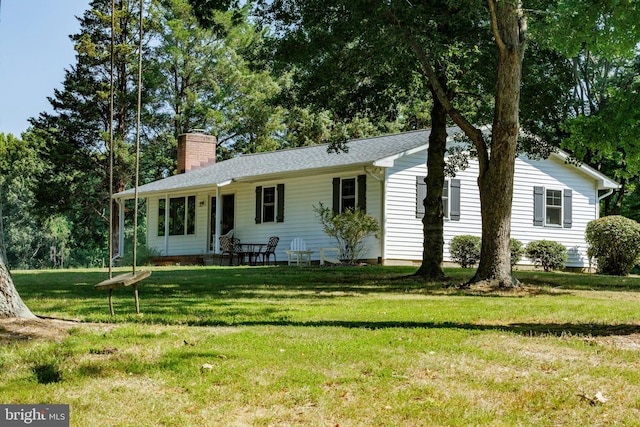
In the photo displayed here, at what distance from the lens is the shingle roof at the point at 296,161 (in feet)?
73.2

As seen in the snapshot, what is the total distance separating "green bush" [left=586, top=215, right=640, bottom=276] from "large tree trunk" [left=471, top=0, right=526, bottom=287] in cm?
973

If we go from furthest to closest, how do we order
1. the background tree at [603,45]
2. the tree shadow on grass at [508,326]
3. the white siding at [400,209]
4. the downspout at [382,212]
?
1. the white siding at [400,209]
2. the downspout at [382,212]
3. the background tree at [603,45]
4. the tree shadow on grass at [508,326]

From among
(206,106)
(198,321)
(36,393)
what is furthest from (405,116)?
(36,393)

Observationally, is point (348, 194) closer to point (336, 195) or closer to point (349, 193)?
point (349, 193)

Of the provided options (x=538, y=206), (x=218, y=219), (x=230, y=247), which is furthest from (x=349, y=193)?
(x=538, y=206)

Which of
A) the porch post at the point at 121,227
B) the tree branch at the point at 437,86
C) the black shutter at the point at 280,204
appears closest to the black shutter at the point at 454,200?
the black shutter at the point at 280,204

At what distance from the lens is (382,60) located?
13.6 m

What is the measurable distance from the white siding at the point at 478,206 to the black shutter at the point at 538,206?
157 millimetres

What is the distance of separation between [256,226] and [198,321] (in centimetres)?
1713

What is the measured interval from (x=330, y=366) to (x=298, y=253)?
16.8 metres

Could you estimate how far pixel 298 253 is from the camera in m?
22.6

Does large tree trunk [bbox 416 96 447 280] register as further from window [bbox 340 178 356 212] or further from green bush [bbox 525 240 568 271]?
green bush [bbox 525 240 568 271]

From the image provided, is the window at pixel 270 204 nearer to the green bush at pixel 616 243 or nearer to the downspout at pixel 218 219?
the downspout at pixel 218 219

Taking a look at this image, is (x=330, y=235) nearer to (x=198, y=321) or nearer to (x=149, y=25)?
(x=198, y=321)
